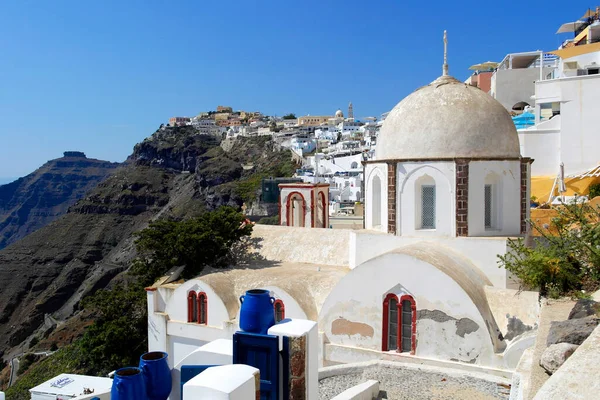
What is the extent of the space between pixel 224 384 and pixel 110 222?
9592cm

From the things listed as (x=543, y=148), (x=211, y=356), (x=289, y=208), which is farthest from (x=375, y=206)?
(x=543, y=148)

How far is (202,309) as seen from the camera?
14367 mm

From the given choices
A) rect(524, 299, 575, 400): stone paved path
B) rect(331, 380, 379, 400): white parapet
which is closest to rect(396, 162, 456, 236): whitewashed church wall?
rect(524, 299, 575, 400): stone paved path

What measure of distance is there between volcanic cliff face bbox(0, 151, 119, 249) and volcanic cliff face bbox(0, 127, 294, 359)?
6363 centimetres

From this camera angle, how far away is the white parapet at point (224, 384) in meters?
4.57

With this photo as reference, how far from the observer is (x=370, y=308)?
446 inches

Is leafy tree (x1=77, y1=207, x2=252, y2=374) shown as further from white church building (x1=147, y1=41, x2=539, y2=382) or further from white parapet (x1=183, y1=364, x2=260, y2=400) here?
white parapet (x1=183, y1=364, x2=260, y2=400)

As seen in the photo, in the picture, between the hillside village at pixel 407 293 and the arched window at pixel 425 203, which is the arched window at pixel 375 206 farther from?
the arched window at pixel 425 203

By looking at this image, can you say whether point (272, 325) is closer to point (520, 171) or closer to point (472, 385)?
point (472, 385)

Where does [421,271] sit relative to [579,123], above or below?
below

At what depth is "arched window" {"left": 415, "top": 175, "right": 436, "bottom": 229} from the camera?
12.6m

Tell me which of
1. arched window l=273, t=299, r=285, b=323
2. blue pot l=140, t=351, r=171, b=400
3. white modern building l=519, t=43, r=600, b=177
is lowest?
arched window l=273, t=299, r=285, b=323

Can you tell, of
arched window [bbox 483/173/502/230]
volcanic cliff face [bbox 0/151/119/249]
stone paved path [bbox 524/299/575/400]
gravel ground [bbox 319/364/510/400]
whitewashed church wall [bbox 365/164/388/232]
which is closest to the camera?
stone paved path [bbox 524/299/575/400]

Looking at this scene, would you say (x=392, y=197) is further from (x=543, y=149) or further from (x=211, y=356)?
(x=543, y=149)
